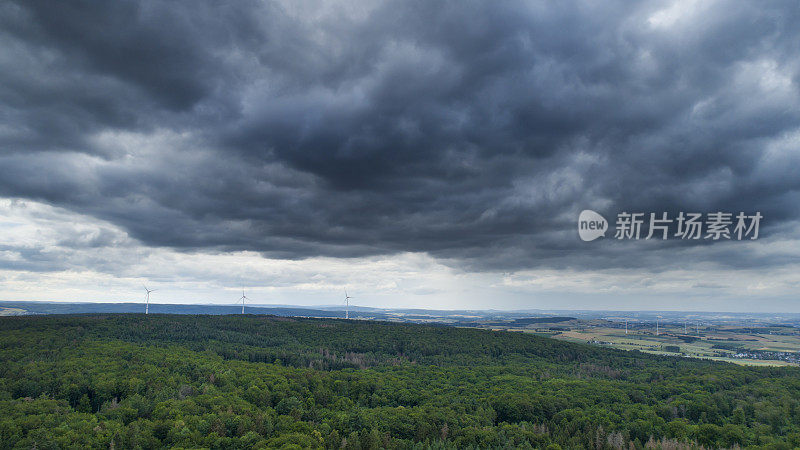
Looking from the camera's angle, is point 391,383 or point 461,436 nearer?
point 461,436

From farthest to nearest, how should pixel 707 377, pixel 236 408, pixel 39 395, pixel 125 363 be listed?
1. pixel 707 377
2. pixel 125 363
3. pixel 39 395
4. pixel 236 408

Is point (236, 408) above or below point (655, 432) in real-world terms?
above

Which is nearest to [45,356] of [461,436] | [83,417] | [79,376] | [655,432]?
[79,376]

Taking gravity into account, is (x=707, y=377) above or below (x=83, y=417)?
below

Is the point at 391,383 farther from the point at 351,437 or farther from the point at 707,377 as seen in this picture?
the point at 707,377

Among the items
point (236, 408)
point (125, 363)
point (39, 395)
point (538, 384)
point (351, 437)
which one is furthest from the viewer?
point (538, 384)

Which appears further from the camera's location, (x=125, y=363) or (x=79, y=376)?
(x=125, y=363)

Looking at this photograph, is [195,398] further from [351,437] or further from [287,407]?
[351,437]

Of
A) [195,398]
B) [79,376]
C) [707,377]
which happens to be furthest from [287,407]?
[707,377]

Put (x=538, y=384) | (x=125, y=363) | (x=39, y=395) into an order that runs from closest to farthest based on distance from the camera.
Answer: (x=39, y=395) < (x=125, y=363) < (x=538, y=384)
